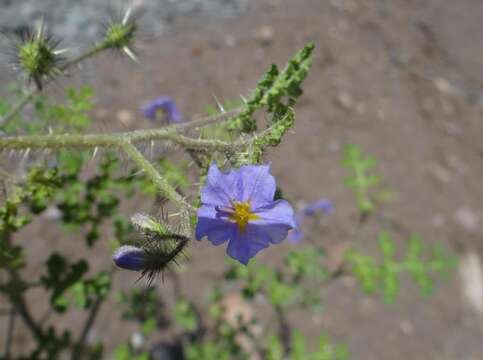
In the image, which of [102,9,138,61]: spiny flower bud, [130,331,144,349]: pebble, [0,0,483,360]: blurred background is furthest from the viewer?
[0,0,483,360]: blurred background

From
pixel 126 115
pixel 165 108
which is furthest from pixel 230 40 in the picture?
pixel 165 108

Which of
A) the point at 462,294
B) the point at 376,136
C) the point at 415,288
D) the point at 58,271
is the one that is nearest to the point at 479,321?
the point at 462,294

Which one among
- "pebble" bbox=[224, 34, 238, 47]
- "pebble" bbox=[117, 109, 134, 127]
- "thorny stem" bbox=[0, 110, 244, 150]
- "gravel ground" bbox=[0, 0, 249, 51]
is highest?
"gravel ground" bbox=[0, 0, 249, 51]

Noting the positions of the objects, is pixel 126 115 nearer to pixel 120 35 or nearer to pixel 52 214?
pixel 52 214

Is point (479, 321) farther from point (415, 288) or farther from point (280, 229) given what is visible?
point (280, 229)

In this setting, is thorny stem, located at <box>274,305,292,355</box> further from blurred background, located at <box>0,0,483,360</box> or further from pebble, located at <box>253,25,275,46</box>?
pebble, located at <box>253,25,275,46</box>

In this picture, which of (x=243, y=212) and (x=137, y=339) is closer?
(x=243, y=212)

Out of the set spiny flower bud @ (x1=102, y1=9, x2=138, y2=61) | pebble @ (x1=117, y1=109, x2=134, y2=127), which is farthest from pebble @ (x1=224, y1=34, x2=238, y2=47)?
spiny flower bud @ (x1=102, y1=9, x2=138, y2=61)

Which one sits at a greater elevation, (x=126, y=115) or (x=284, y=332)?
(x=126, y=115)
